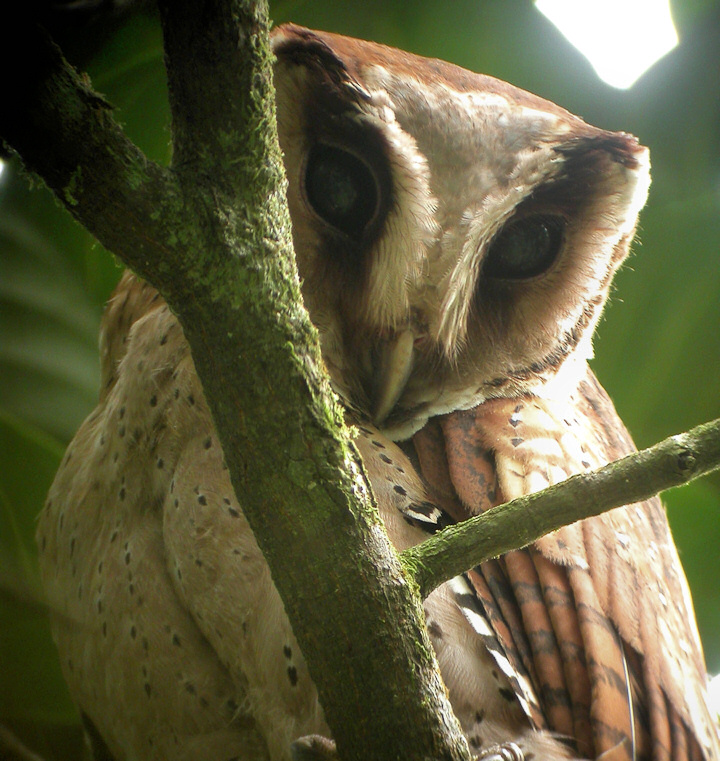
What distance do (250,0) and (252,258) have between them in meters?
0.23

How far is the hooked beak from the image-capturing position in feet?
4.17

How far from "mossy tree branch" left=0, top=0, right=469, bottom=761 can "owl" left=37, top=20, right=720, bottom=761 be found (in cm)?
44

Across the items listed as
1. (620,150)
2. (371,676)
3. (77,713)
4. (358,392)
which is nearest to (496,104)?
(620,150)

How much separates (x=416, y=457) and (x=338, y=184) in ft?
1.66

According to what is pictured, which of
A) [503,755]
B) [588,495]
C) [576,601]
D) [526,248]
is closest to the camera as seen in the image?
[588,495]

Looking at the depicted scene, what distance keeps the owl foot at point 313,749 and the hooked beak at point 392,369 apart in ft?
2.08

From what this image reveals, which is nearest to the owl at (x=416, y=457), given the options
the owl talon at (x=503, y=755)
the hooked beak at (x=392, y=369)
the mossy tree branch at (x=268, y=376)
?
the hooked beak at (x=392, y=369)

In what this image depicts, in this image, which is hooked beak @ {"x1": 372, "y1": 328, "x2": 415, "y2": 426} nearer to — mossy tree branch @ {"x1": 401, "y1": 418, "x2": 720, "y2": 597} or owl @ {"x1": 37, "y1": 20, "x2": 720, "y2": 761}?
owl @ {"x1": 37, "y1": 20, "x2": 720, "y2": 761}

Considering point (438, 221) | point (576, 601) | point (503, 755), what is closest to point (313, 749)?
point (503, 755)

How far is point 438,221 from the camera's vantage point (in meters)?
1.24

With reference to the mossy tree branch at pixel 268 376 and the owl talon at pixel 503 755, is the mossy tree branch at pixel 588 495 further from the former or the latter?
the owl talon at pixel 503 755

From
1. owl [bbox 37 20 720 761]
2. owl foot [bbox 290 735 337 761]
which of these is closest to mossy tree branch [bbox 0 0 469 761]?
owl foot [bbox 290 735 337 761]

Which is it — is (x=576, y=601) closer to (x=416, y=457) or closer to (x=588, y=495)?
(x=416, y=457)

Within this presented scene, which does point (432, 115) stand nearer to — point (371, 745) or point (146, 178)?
point (146, 178)
